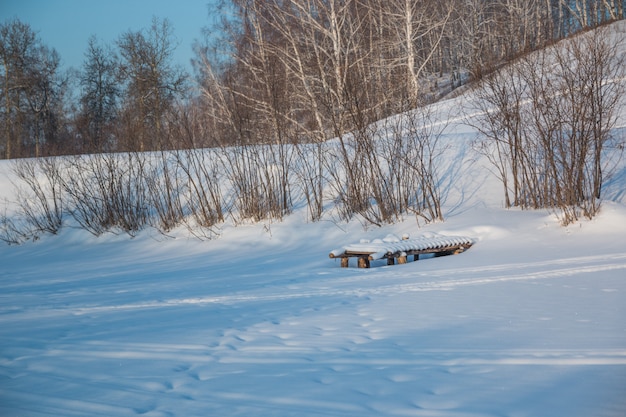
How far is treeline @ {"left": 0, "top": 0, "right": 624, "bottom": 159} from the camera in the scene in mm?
14430

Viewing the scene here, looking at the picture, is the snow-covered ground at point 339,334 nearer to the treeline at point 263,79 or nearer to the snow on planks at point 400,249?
the snow on planks at point 400,249

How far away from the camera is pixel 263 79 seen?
→ 1805 cm

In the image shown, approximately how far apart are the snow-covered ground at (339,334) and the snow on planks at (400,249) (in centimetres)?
25

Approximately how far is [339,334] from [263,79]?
1440 cm

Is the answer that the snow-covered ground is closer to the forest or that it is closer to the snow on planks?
the snow on planks

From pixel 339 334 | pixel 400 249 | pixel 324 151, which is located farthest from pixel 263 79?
pixel 339 334

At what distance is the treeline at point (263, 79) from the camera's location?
14.4 meters

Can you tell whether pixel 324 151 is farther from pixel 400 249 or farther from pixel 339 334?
pixel 339 334

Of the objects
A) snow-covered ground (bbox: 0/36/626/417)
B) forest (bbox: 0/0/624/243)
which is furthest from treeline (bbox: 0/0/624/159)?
snow-covered ground (bbox: 0/36/626/417)

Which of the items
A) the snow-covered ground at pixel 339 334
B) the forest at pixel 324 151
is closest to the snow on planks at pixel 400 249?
the snow-covered ground at pixel 339 334

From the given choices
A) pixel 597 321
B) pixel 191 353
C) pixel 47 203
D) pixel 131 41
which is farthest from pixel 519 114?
pixel 131 41

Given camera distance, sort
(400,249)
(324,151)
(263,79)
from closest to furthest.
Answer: (400,249)
(324,151)
(263,79)

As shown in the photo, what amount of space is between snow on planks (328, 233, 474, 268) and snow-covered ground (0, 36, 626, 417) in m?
0.25

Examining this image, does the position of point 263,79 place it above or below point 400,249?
above
